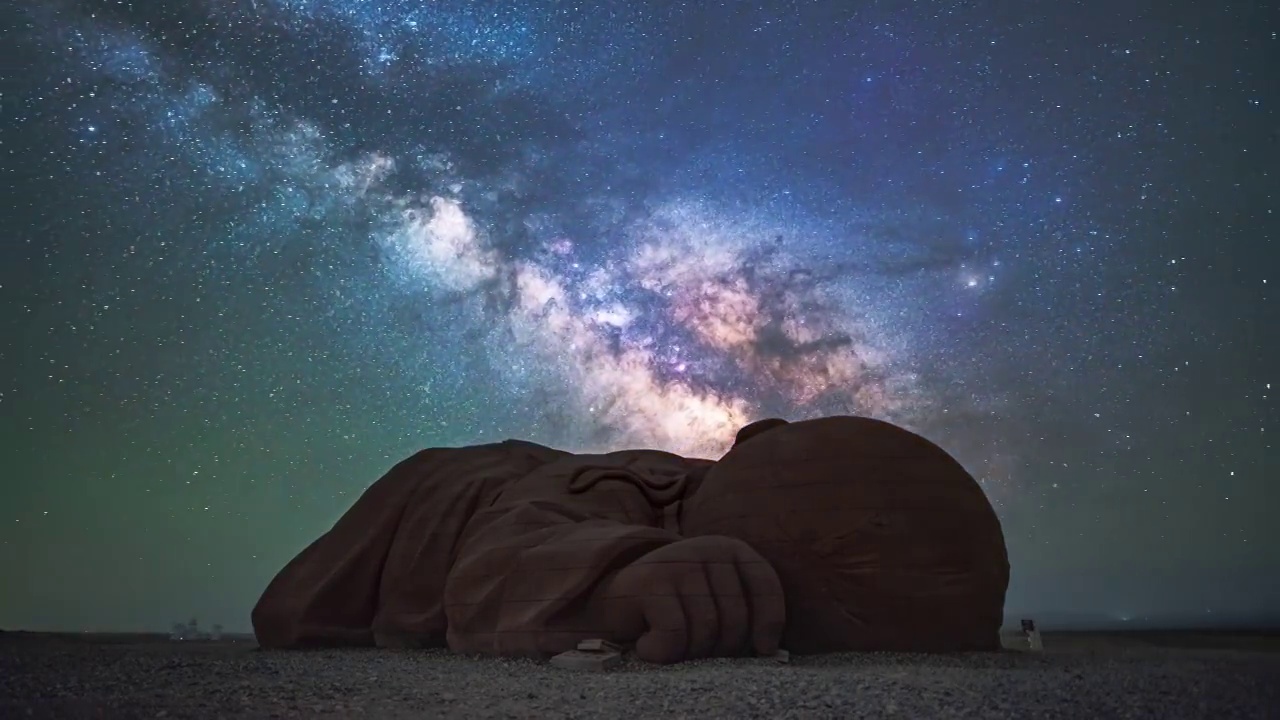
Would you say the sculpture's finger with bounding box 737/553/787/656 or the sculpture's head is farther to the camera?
the sculpture's head

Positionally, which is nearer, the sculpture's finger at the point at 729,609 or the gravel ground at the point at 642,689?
the gravel ground at the point at 642,689

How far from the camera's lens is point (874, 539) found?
10359 mm

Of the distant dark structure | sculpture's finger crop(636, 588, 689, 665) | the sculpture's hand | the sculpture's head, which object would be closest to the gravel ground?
sculpture's finger crop(636, 588, 689, 665)

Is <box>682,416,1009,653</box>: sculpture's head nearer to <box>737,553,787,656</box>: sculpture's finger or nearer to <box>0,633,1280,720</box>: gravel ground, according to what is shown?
<box>737,553,787,656</box>: sculpture's finger

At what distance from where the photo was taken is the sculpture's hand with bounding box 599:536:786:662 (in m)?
9.02

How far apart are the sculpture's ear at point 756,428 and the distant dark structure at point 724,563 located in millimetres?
37

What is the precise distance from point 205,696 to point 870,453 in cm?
782

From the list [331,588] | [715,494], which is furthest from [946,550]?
[331,588]

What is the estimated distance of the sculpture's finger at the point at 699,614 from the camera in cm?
902

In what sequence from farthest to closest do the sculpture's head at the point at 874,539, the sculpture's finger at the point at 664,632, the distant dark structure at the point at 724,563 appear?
1. the sculpture's head at the point at 874,539
2. the distant dark structure at the point at 724,563
3. the sculpture's finger at the point at 664,632

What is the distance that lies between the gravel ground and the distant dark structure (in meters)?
0.75

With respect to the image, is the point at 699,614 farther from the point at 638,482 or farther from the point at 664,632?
the point at 638,482

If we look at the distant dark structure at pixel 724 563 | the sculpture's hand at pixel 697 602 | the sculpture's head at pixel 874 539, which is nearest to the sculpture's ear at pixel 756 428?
the distant dark structure at pixel 724 563

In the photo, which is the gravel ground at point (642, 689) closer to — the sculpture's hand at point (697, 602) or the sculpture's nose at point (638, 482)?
the sculpture's hand at point (697, 602)
